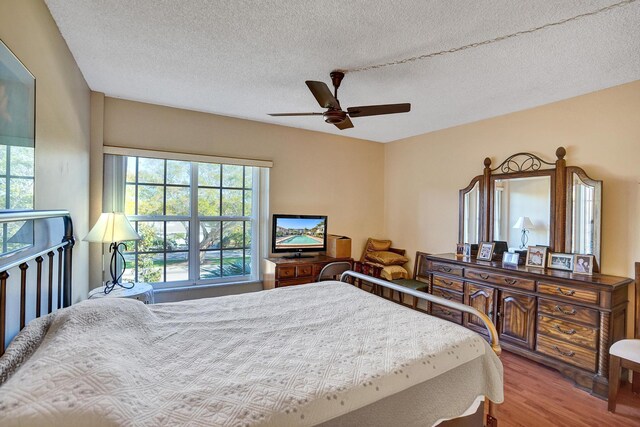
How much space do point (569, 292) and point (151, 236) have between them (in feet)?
13.4

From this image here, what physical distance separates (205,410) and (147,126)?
10.5 ft

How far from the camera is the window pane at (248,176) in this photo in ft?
12.9

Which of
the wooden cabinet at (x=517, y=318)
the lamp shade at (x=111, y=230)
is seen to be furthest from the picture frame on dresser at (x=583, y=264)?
the lamp shade at (x=111, y=230)

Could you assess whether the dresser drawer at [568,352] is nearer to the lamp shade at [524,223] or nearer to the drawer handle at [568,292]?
the drawer handle at [568,292]

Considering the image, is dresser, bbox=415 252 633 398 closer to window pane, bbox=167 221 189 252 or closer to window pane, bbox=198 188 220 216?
window pane, bbox=198 188 220 216

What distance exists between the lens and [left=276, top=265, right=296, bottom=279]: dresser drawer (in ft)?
11.9

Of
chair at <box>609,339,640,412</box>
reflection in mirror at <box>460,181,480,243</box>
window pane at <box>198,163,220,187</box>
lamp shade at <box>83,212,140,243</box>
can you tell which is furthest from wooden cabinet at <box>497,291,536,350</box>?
lamp shade at <box>83,212,140,243</box>

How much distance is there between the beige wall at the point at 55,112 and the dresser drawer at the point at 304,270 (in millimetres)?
2103

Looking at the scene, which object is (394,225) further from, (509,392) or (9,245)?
(9,245)

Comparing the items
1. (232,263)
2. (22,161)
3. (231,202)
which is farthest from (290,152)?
(22,161)

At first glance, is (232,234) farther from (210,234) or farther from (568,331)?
(568,331)

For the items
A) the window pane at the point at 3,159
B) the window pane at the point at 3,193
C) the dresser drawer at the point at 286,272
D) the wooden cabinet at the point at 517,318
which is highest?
the window pane at the point at 3,159

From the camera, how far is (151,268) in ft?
11.2

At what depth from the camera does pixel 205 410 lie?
934mm
